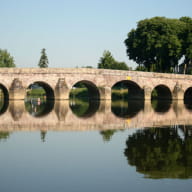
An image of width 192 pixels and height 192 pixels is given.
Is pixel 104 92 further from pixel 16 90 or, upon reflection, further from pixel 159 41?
pixel 159 41

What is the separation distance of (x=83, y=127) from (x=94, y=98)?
3363 centimetres

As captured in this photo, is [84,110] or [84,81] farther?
[84,81]

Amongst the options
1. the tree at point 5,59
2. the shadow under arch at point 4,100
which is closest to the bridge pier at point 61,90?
the shadow under arch at point 4,100

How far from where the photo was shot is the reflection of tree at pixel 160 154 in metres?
10.0

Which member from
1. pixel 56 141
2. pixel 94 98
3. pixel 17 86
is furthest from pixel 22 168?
pixel 94 98

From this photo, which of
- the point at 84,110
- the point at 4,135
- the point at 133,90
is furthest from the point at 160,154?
the point at 133,90

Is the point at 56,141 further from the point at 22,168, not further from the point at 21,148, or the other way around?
the point at 22,168

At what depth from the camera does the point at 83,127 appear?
19344mm

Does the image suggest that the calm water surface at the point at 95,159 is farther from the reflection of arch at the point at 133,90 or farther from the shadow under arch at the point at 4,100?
the reflection of arch at the point at 133,90

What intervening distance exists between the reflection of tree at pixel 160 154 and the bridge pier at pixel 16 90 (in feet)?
94.6

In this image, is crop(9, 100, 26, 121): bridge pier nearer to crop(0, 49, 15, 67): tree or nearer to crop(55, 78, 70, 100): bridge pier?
crop(55, 78, 70, 100): bridge pier

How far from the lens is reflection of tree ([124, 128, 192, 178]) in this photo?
32.8 ft

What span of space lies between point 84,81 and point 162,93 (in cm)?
1706

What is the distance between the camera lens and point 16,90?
43.8 metres
